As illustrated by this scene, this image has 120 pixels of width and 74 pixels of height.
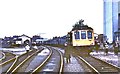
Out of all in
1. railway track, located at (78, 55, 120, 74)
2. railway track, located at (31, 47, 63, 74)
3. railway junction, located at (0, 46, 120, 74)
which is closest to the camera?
railway track, located at (78, 55, 120, 74)

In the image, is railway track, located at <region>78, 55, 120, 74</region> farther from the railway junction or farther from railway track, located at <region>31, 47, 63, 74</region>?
railway track, located at <region>31, 47, 63, 74</region>

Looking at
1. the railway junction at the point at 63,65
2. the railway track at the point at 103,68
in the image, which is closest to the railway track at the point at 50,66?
the railway junction at the point at 63,65

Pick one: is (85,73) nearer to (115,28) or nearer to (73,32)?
(73,32)

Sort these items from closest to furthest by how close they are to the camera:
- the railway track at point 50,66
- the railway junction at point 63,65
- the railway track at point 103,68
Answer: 1. the railway track at point 103,68
2. the railway junction at point 63,65
3. the railway track at point 50,66

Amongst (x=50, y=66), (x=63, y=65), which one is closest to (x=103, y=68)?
(x=63, y=65)

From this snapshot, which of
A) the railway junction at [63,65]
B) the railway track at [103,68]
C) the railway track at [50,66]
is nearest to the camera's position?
the railway track at [103,68]

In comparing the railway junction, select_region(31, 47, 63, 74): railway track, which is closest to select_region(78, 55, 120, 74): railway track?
the railway junction

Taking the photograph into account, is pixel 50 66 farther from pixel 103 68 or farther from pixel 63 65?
pixel 103 68

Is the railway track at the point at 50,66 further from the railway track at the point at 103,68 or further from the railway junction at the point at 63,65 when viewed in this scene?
the railway track at the point at 103,68

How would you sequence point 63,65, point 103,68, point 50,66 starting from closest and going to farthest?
point 103,68 < point 63,65 < point 50,66

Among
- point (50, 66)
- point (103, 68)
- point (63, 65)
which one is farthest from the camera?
point (50, 66)

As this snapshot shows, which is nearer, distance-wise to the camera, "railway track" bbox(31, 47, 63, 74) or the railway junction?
the railway junction

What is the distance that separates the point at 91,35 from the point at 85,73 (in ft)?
29.8

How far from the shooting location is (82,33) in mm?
18281
